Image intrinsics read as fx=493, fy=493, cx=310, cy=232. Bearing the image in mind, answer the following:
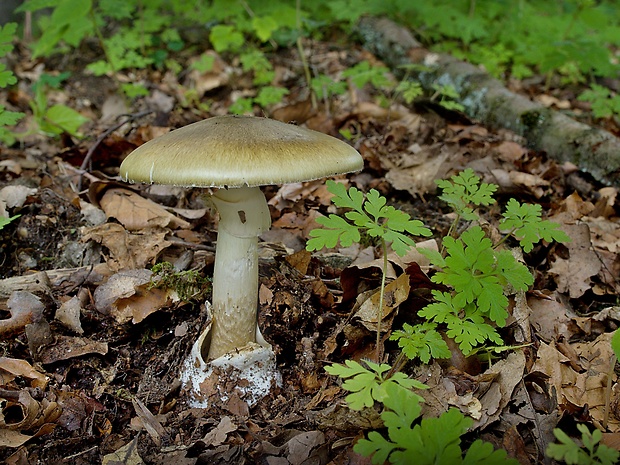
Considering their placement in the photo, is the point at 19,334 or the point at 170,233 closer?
the point at 19,334

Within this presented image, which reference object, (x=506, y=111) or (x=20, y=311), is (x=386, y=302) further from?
(x=506, y=111)

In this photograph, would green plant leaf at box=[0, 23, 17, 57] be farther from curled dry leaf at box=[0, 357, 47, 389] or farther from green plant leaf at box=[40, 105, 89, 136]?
curled dry leaf at box=[0, 357, 47, 389]

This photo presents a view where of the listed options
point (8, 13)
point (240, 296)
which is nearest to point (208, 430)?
point (240, 296)

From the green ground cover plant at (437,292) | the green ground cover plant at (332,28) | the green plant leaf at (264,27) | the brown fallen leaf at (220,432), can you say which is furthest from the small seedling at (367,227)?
the green plant leaf at (264,27)

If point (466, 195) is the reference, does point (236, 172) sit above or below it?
above

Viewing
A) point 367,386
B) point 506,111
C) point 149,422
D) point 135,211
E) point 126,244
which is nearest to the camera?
point 367,386

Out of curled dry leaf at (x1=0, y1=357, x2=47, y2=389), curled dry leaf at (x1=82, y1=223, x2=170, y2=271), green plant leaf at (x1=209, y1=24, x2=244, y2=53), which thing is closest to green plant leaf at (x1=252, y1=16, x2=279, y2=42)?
green plant leaf at (x1=209, y1=24, x2=244, y2=53)

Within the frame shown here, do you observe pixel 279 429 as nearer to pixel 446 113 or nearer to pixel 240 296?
pixel 240 296

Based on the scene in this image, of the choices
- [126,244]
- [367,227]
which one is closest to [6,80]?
[126,244]
